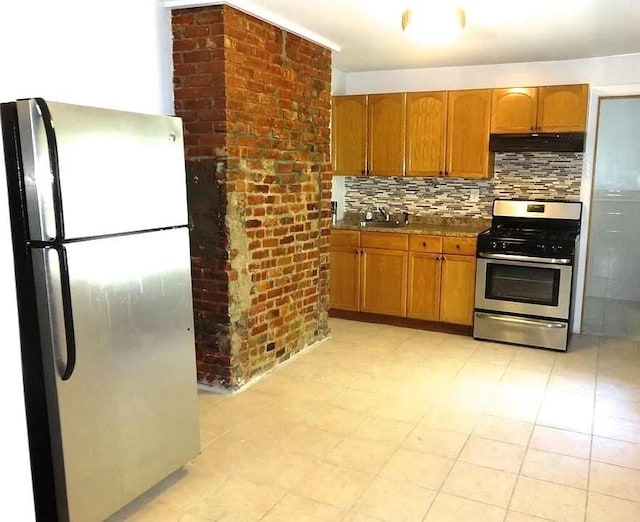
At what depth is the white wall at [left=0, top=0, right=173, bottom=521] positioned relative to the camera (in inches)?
72.9

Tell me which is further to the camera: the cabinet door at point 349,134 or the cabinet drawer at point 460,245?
the cabinet door at point 349,134

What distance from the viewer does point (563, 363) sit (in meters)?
4.18

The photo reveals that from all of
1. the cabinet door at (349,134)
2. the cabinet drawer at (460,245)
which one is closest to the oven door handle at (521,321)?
the cabinet drawer at (460,245)

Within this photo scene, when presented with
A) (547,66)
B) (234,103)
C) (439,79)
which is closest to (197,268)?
(234,103)

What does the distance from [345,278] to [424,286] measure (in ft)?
2.44

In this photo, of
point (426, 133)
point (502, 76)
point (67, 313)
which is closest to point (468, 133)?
point (426, 133)

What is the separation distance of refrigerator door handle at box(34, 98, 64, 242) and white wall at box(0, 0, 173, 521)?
0.52 feet

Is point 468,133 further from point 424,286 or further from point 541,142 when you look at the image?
point 424,286

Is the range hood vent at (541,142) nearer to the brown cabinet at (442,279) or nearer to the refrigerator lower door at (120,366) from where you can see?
the brown cabinet at (442,279)

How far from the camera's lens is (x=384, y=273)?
5.05 metres

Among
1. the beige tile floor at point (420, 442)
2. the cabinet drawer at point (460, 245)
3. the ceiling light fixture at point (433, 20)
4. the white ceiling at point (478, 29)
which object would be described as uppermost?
the white ceiling at point (478, 29)

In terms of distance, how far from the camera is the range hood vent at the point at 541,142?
451cm

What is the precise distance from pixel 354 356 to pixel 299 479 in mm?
1724

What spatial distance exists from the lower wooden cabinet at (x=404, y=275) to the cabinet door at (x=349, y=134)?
0.67m
